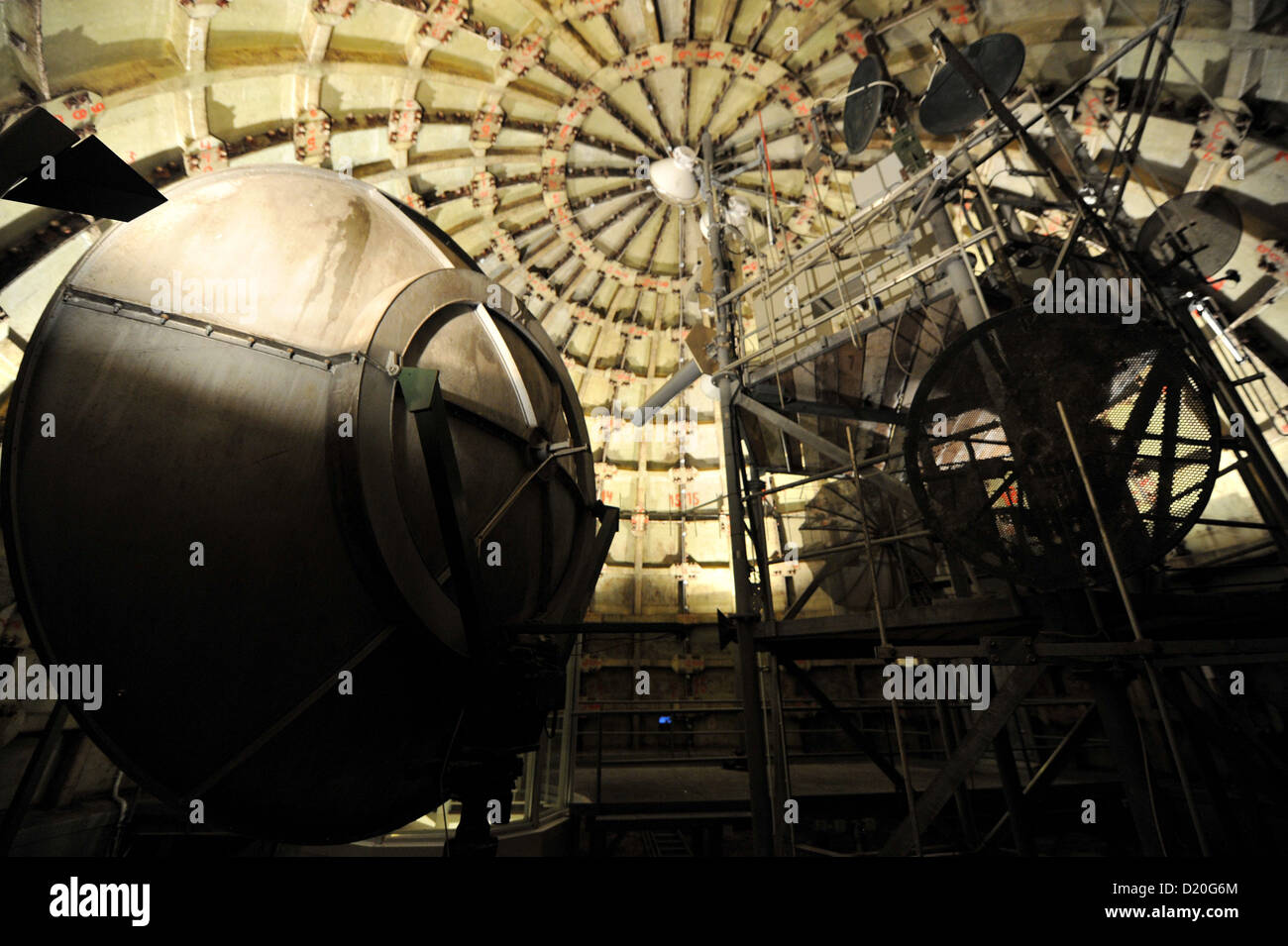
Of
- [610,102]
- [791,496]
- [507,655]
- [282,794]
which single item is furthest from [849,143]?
[791,496]

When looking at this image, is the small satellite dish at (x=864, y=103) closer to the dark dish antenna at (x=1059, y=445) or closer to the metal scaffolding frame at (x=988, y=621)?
the metal scaffolding frame at (x=988, y=621)

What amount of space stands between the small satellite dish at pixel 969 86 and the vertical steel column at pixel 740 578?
2925 mm

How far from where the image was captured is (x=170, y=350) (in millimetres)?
2549

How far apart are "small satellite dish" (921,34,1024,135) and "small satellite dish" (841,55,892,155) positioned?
0.58 m

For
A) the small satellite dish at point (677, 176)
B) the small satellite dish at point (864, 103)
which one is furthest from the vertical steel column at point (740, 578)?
the small satellite dish at point (677, 176)

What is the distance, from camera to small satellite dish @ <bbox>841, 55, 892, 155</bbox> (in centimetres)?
635

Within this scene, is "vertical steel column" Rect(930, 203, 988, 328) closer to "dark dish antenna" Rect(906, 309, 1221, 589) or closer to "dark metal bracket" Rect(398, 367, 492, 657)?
"dark dish antenna" Rect(906, 309, 1221, 589)

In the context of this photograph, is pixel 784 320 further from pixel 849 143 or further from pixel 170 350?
pixel 170 350

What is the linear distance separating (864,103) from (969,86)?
57.3 inches

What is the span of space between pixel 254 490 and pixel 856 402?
6547 mm

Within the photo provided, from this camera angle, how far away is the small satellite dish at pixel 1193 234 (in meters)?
5.60

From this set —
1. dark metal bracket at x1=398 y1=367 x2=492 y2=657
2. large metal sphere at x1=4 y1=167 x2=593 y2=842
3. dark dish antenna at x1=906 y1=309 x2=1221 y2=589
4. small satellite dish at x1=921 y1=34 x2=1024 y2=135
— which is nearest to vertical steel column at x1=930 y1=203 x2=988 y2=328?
dark dish antenna at x1=906 y1=309 x2=1221 y2=589

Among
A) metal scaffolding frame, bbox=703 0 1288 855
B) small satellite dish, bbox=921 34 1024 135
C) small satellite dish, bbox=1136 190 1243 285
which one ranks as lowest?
metal scaffolding frame, bbox=703 0 1288 855

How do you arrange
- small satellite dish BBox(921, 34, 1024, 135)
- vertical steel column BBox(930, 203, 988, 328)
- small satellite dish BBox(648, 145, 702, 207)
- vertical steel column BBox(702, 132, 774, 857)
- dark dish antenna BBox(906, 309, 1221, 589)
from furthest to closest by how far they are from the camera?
small satellite dish BBox(648, 145, 702, 207) < small satellite dish BBox(921, 34, 1024, 135) < vertical steel column BBox(702, 132, 774, 857) < vertical steel column BBox(930, 203, 988, 328) < dark dish antenna BBox(906, 309, 1221, 589)
